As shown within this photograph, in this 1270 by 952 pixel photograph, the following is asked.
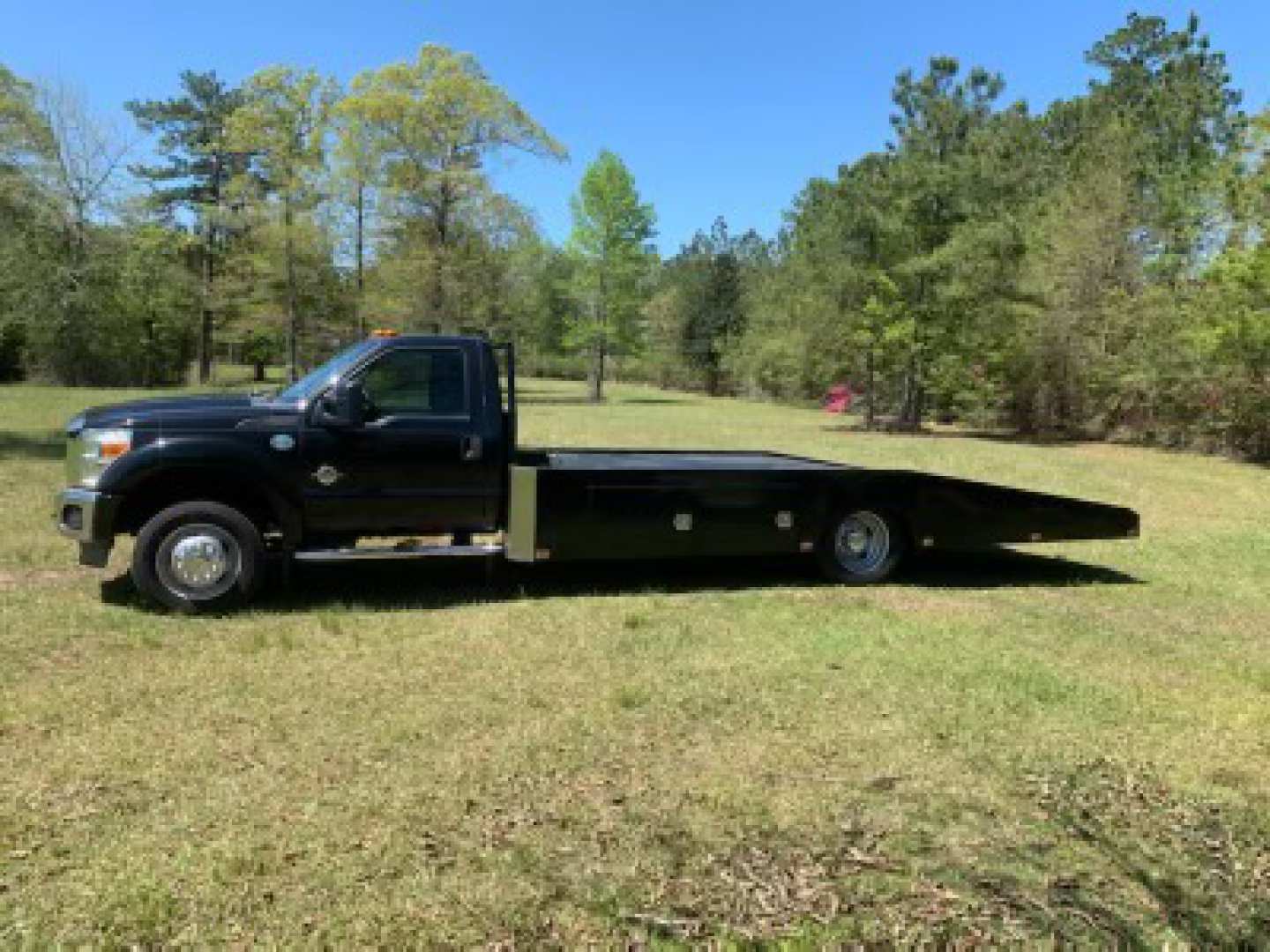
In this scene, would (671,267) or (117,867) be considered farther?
(671,267)

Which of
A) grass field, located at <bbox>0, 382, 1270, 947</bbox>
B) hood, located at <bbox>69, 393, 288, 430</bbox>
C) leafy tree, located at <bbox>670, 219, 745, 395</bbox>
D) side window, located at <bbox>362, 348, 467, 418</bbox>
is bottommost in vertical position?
grass field, located at <bbox>0, 382, 1270, 947</bbox>

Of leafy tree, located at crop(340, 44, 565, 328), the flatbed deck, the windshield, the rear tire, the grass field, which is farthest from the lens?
leafy tree, located at crop(340, 44, 565, 328)

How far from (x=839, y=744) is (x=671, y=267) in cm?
9230

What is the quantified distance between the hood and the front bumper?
1.63 ft

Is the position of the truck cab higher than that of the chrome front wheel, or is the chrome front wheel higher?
the truck cab

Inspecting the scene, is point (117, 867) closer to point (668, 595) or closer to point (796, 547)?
point (668, 595)

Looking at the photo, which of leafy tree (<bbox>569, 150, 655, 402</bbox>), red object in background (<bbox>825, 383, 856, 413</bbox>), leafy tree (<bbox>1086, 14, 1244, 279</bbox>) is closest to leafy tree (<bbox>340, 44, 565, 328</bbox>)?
leafy tree (<bbox>569, 150, 655, 402</bbox>)

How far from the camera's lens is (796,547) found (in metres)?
7.98

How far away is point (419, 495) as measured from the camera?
711 centimetres

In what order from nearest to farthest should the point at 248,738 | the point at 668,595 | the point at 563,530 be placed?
the point at 248,738 → the point at 563,530 → the point at 668,595

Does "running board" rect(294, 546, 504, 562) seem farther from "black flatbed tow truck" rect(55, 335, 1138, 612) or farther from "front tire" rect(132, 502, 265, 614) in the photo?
"front tire" rect(132, 502, 265, 614)

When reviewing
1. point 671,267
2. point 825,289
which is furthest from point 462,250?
point 671,267

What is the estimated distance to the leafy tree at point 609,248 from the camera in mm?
43250

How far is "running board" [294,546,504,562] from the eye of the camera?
680 centimetres
